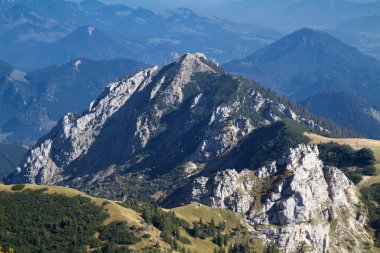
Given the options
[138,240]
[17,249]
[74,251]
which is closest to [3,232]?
[17,249]

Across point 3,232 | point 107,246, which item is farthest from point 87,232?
point 3,232

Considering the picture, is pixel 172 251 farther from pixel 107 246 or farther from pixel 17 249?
pixel 17 249

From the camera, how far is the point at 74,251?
188 metres

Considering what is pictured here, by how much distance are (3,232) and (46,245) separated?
A: 1590 centimetres

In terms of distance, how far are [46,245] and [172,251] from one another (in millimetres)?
39369

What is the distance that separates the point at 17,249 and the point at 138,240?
122 feet

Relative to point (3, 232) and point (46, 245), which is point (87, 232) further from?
point (3, 232)

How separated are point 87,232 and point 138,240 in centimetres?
1655

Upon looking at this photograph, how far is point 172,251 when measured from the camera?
198 meters

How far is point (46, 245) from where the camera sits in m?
193

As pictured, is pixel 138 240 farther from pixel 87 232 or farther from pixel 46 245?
pixel 46 245

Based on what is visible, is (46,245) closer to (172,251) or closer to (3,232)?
(3,232)

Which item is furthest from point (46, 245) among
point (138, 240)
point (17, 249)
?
point (138, 240)

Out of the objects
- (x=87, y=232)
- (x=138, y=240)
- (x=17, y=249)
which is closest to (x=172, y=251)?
(x=138, y=240)
